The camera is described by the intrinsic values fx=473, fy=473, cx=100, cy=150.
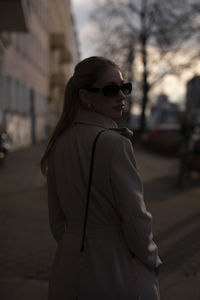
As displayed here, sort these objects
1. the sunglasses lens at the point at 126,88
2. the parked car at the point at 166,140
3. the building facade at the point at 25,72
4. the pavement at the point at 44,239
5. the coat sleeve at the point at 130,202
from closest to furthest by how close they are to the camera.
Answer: the coat sleeve at the point at 130,202, the sunglasses lens at the point at 126,88, the pavement at the point at 44,239, the building facade at the point at 25,72, the parked car at the point at 166,140

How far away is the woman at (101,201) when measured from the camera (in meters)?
2.00

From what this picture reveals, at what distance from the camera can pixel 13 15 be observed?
56.9 ft

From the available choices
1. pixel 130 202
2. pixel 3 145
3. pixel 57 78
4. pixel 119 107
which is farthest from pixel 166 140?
pixel 57 78

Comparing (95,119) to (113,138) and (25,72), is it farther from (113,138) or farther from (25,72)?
(25,72)

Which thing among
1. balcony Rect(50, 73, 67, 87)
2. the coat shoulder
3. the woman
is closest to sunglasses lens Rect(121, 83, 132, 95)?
the woman

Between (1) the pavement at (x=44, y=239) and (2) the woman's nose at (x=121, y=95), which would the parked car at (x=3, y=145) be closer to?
(1) the pavement at (x=44, y=239)

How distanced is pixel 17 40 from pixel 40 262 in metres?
22.7

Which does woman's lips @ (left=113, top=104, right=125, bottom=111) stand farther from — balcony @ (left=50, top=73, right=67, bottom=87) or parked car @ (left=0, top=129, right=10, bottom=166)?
balcony @ (left=50, top=73, right=67, bottom=87)

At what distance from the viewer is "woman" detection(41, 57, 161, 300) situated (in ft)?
6.57

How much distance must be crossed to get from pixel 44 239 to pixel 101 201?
12.7 ft

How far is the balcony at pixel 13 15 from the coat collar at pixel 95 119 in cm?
1494

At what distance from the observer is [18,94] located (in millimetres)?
25844

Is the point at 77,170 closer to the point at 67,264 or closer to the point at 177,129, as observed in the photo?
the point at 67,264

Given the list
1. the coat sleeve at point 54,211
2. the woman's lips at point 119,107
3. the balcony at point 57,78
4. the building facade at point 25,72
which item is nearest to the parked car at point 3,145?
the building facade at point 25,72
